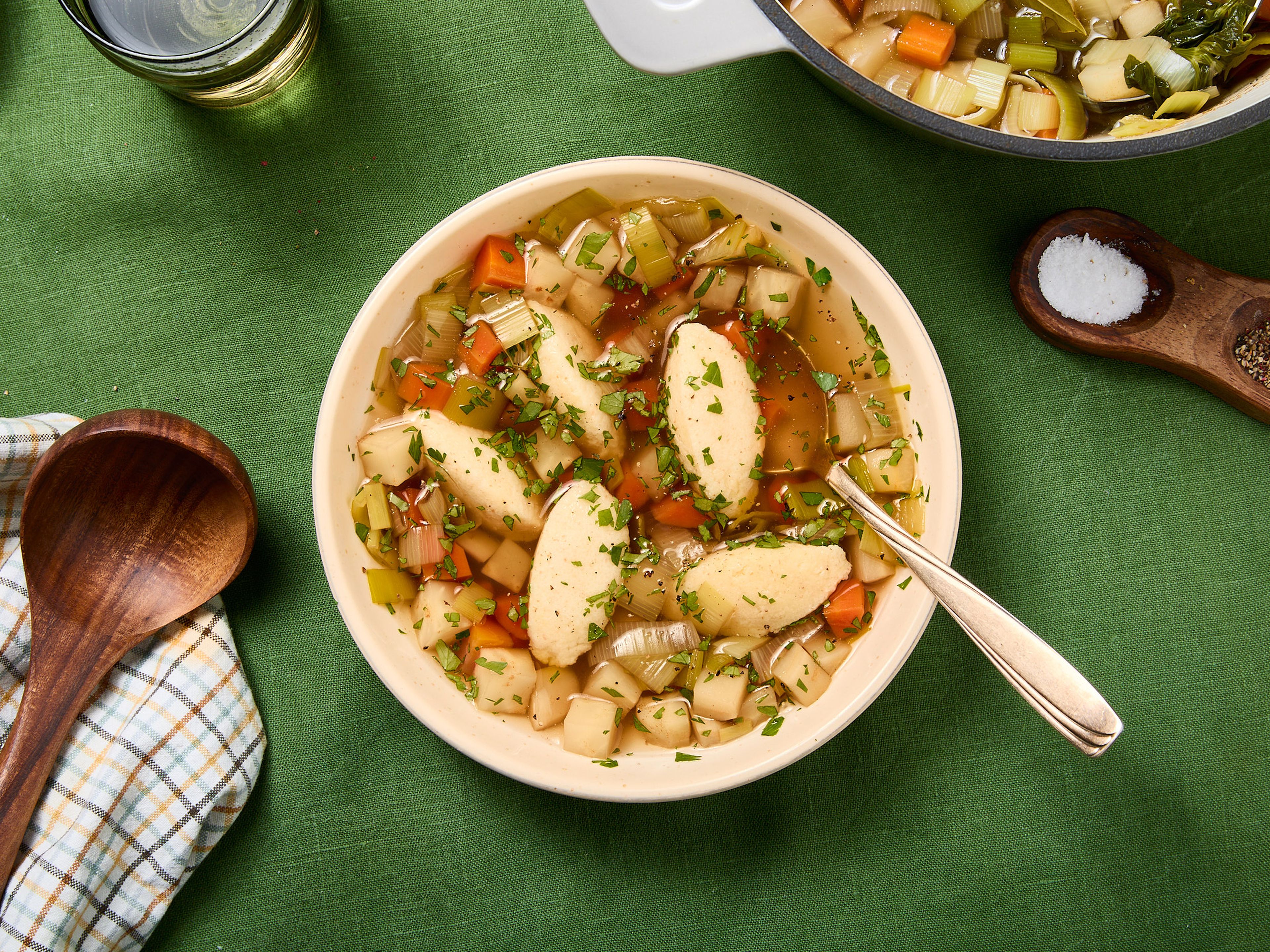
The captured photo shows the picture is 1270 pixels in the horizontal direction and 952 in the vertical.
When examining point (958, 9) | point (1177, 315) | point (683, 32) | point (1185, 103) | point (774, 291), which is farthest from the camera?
point (1177, 315)

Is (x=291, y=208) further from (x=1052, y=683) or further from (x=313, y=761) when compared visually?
(x=1052, y=683)

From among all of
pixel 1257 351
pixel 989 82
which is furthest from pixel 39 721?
pixel 1257 351

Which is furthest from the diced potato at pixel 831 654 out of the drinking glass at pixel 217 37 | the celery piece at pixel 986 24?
the drinking glass at pixel 217 37

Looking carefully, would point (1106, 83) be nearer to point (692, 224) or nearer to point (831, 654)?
point (692, 224)

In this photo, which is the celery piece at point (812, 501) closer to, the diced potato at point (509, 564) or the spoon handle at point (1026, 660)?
the spoon handle at point (1026, 660)

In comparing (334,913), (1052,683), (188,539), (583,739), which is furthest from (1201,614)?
(188,539)

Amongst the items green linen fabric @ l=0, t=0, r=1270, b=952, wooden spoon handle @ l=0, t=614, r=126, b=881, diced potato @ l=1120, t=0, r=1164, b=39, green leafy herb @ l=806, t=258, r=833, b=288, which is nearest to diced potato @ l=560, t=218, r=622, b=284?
green linen fabric @ l=0, t=0, r=1270, b=952
